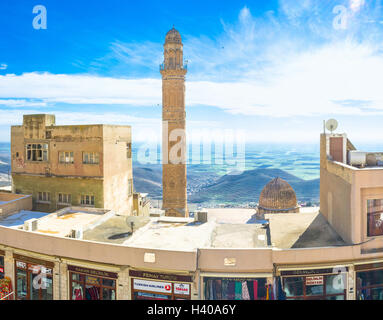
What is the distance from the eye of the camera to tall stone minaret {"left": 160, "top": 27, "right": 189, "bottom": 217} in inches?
1177

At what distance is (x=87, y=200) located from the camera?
19219mm

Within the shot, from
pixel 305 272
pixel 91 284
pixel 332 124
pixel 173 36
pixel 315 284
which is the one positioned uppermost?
pixel 173 36

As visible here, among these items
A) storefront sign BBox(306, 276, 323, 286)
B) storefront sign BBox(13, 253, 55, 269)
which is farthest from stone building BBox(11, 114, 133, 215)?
storefront sign BBox(306, 276, 323, 286)

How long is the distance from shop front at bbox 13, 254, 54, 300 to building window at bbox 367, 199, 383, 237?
1170cm

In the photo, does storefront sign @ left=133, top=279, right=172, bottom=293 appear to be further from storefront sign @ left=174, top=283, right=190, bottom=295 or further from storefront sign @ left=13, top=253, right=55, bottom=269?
storefront sign @ left=13, top=253, right=55, bottom=269

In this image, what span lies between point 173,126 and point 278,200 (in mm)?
→ 11706

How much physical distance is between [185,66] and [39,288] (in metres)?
22.2

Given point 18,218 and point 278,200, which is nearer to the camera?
point 18,218

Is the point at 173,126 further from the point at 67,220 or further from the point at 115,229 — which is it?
the point at 115,229

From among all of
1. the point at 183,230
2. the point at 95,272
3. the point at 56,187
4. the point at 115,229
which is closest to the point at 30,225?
the point at 115,229

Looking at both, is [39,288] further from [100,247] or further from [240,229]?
[240,229]

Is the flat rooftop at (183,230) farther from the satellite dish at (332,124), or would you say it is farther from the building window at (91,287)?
the satellite dish at (332,124)
